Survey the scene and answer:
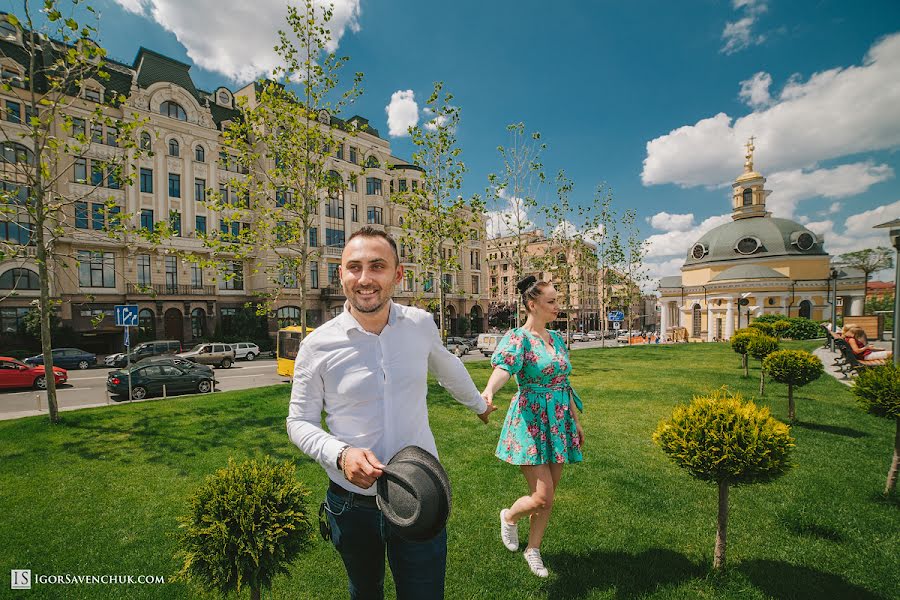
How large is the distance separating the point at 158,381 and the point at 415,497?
59.5 feet

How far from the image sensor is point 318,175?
525 inches

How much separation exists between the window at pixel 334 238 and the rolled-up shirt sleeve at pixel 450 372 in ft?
125

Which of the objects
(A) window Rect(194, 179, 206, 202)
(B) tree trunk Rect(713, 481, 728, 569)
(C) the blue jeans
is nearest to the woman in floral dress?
(B) tree trunk Rect(713, 481, 728, 569)

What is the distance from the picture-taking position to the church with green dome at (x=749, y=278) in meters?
47.6

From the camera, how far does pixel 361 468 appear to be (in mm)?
1786

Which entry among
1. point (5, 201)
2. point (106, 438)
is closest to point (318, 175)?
point (5, 201)

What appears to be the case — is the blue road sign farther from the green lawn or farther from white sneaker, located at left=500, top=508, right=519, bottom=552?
white sneaker, located at left=500, top=508, right=519, bottom=552

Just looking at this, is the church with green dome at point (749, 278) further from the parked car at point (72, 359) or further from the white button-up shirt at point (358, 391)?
the parked car at point (72, 359)

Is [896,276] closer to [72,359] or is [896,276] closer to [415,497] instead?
[415,497]

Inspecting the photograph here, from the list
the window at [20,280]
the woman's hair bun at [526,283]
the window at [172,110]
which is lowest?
the woman's hair bun at [526,283]

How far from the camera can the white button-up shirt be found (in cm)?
210

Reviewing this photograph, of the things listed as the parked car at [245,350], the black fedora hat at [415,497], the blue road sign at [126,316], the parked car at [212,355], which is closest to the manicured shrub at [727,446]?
the black fedora hat at [415,497]

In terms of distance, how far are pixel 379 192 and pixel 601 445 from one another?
39558 millimetres

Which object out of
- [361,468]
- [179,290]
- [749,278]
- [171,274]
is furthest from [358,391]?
[749,278]
